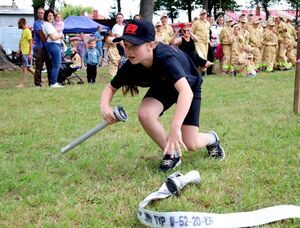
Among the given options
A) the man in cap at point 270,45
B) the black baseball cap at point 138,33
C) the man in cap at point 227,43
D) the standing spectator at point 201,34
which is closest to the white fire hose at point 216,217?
the black baseball cap at point 138,33

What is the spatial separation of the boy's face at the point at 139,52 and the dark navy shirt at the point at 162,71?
0.20 feet

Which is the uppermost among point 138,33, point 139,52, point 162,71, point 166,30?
point 138,33

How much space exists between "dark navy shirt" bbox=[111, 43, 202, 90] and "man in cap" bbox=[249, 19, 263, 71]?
11626mm

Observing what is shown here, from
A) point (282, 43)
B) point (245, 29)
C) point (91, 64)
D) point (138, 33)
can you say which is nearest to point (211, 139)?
point (138, 33)

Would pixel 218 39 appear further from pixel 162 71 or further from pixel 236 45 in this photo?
pixel 162 71

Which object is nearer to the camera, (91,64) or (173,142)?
(173,142)

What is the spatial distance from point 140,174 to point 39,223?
1.15 metres

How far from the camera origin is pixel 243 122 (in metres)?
6.09

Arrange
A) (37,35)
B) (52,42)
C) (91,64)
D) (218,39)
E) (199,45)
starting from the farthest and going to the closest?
(218,39), (199,45), (91,64), (37,35), (52,42)

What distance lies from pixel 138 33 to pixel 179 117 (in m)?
0.68

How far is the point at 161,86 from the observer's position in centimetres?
407

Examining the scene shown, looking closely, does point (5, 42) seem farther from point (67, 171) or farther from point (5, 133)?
point (67, 171)

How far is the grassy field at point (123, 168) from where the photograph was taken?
320cm

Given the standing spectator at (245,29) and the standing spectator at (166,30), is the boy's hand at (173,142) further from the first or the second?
the standing spectator at (245,29)
